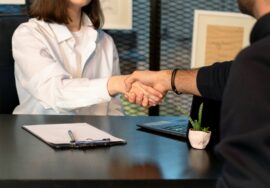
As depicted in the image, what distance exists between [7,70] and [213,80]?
3.22ft

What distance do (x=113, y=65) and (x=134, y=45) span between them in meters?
0.51

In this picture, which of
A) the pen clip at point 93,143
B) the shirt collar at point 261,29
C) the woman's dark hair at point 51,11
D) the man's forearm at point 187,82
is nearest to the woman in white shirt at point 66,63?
the woman's dark hair at point 51,11

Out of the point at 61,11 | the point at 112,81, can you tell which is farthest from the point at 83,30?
the point at 112,81

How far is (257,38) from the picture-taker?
76 cm

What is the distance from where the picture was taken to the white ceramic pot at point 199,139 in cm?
135

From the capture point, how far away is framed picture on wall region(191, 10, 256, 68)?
269 cm

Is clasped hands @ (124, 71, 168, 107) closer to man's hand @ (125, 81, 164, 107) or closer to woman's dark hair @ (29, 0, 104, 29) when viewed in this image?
man's hand @ (125, 81, 164, 107)

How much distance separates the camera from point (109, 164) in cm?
117

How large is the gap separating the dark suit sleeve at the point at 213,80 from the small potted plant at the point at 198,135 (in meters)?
0.08

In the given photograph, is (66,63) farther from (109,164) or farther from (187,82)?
(109,164)

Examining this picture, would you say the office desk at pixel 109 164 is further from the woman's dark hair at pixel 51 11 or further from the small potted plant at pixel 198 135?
the woman's dark hair at pixel 51 11

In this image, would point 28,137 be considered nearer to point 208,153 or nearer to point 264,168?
point 208,153

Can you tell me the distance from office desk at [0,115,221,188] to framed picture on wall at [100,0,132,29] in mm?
1256

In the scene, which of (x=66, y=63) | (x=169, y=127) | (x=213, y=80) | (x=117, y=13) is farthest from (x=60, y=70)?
(x=117, y=13)
